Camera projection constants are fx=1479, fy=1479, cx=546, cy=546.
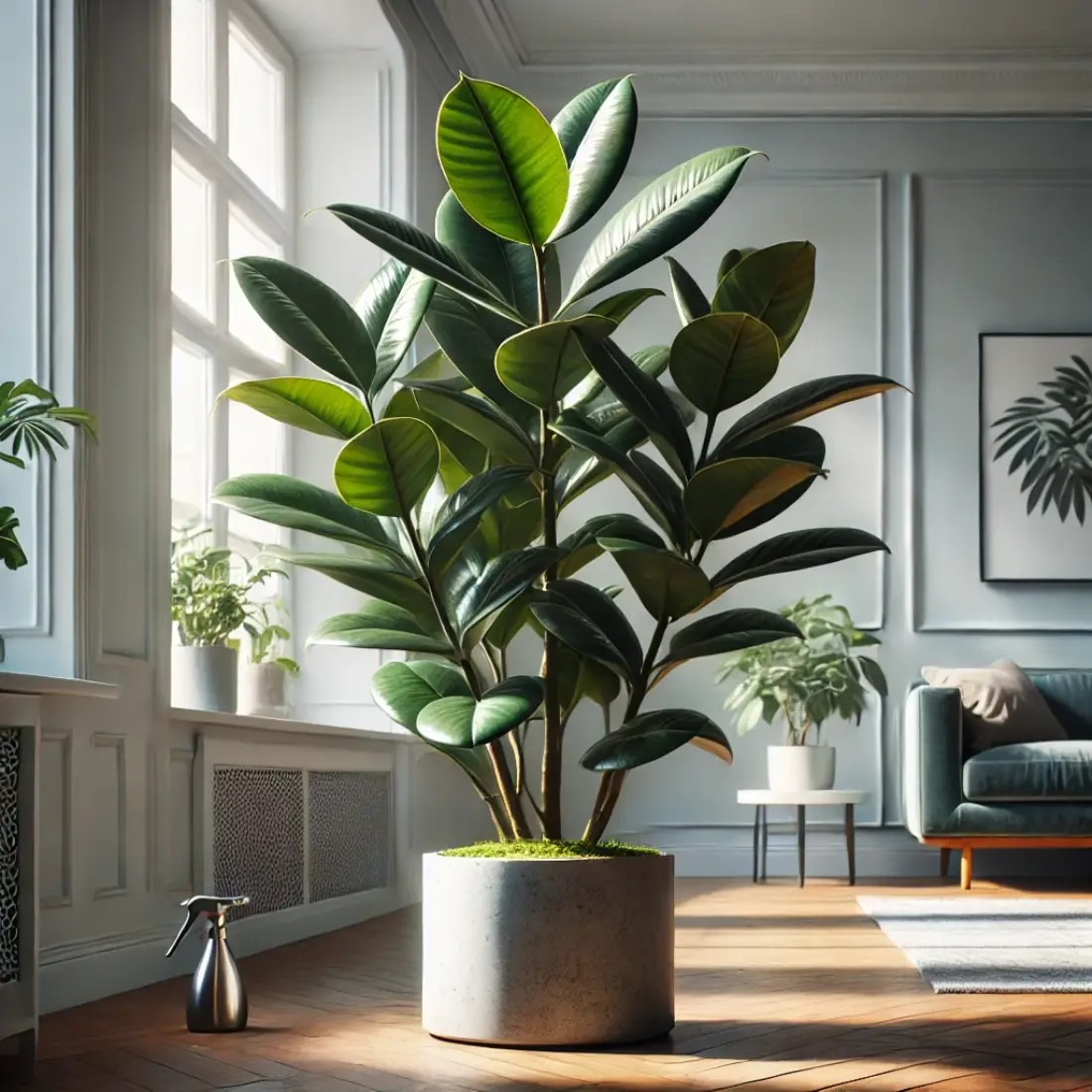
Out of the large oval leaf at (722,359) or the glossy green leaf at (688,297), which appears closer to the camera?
the large oval leaf at (722,359)

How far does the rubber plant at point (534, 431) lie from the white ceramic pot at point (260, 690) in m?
1.69

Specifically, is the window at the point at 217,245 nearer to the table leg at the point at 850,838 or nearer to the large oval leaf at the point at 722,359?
the large oval leaf at the point at 722,359

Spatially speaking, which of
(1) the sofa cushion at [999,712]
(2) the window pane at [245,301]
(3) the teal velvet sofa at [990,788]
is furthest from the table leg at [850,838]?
(2) the window pane at [245,301]

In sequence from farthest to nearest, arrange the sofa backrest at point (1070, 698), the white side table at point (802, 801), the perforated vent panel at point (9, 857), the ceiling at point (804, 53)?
the ceiling at point (804, 53), the sofa backrest at point (1070, 698), the white side table at point (802, 801), the perforated vent panel at point (9, 857)

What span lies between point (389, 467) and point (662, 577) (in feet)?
1.35

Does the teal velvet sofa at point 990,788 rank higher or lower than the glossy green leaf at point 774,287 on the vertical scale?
lower

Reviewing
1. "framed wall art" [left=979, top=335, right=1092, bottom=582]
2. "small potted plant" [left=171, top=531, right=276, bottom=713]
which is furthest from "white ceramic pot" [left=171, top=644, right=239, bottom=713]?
"framed wall art" [left=979, top=335, right=1092, bottom=582]

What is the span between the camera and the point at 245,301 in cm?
404

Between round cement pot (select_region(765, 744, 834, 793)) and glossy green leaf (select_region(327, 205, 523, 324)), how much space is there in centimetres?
332

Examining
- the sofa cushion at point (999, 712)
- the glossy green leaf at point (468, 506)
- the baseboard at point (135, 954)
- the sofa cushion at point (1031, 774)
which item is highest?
the glossy green leaf at point (468, 506)

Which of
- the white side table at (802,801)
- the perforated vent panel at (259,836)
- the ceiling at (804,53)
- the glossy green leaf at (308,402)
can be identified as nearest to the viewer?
the glossy green leaf at (308,402)

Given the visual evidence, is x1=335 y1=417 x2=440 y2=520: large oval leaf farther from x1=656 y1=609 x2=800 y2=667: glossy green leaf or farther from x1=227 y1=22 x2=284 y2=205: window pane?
x1=227 y1=22 x2=284 y2=205: window pane

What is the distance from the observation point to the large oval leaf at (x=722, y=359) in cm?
197

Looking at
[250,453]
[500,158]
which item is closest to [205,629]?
[250,453]
